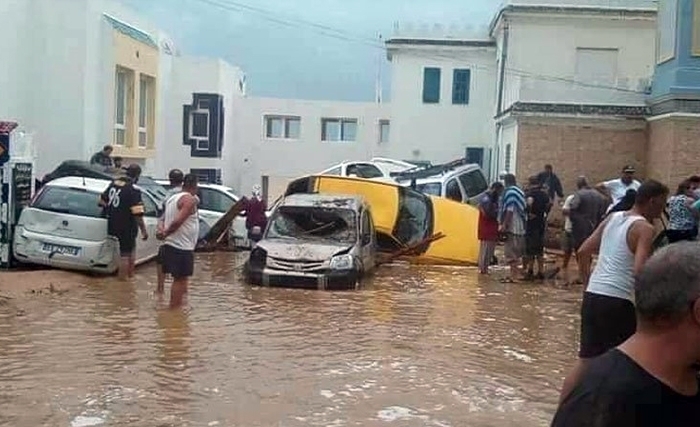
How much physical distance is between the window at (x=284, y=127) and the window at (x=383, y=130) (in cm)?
353

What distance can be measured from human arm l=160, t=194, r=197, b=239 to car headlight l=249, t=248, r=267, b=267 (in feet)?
11.8

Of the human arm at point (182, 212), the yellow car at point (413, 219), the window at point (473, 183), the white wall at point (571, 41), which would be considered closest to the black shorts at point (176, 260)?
the human arm at point (182, 212)

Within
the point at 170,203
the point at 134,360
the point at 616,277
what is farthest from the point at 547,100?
the point at 616,277

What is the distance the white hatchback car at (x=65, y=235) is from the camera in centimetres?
1518

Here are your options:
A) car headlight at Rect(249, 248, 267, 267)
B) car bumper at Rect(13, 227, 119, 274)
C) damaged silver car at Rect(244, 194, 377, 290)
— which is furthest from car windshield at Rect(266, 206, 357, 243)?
car bumper at Rect(13, 227, 119, 274)

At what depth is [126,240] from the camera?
15.0 m

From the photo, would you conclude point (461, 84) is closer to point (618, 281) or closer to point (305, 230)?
point (305, 230)

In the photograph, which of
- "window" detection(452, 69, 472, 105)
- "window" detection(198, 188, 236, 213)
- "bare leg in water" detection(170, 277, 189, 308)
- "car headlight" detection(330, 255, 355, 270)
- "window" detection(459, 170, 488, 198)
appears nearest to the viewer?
"bare leg in water" detection(170, 277, 189, 308)

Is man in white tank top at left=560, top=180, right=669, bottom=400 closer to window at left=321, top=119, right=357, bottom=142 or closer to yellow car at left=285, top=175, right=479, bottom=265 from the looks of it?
yellow car at left=285, top=175, right=479, bottom=265

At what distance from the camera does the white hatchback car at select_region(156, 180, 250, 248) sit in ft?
70.5

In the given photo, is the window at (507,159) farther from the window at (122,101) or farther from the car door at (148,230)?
the car door at (148,230)

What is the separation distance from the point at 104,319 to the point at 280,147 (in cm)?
3321

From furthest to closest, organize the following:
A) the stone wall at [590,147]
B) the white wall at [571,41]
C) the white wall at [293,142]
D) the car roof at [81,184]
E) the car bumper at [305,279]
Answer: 1. the white wall at [293,142]
2. the white wall at [571,41]
3. the stone wall at [590,147]
4. the car roof at [81,184]
5. the car bumper at [305,279]

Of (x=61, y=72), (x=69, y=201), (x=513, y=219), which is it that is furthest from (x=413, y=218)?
(x=61, y=72)
